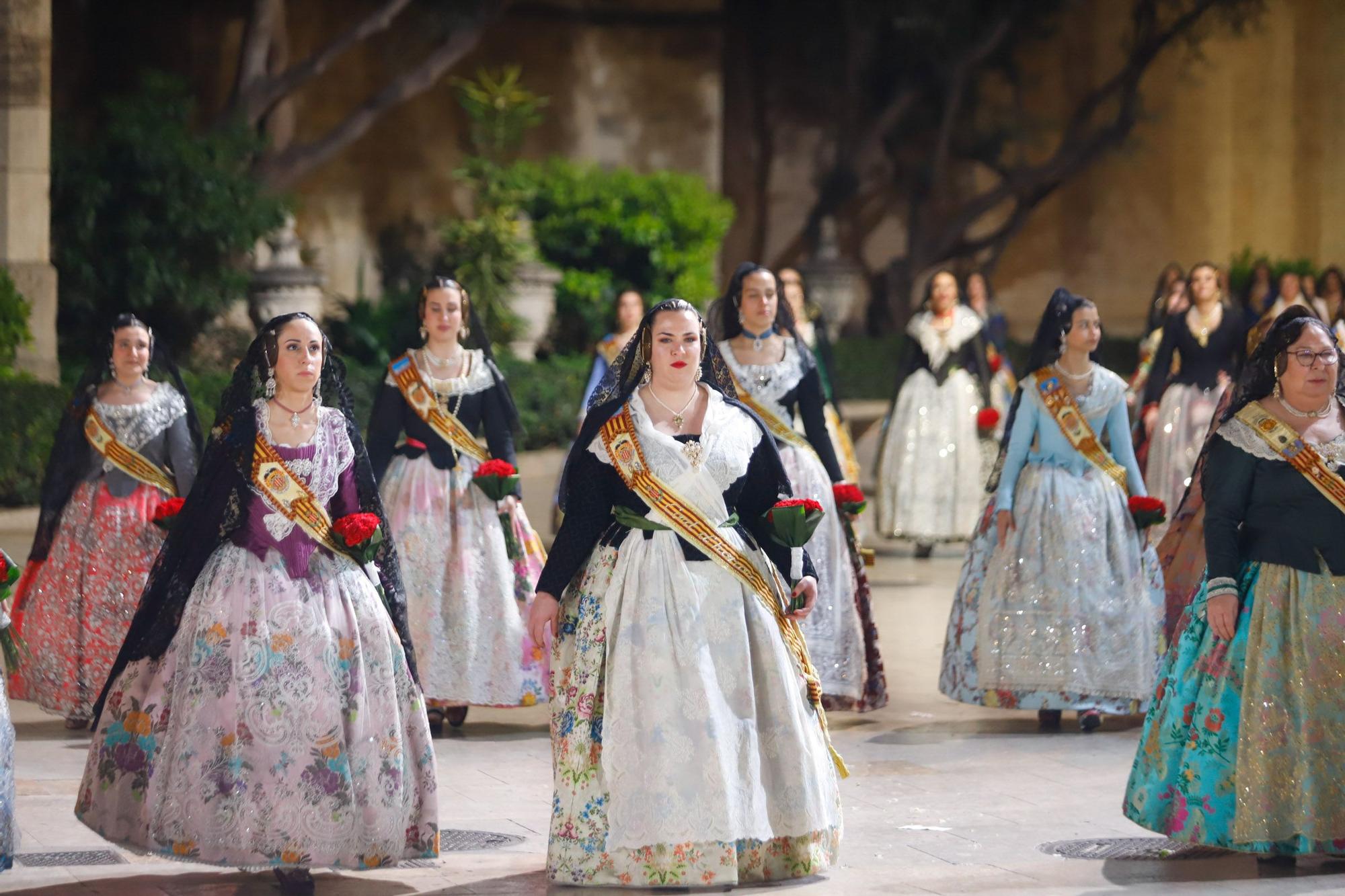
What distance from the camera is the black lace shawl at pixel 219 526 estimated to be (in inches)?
212

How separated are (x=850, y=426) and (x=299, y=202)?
568 centimetres

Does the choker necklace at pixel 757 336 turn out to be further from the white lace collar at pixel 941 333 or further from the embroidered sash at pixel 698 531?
the white lace collar at pixel 941 333

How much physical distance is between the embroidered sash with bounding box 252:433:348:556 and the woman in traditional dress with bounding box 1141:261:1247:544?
679 cm

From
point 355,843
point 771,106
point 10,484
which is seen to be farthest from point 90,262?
point 355,843

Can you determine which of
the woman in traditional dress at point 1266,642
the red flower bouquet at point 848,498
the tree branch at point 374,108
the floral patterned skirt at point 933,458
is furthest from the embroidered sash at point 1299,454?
the tree branch at point 374,108

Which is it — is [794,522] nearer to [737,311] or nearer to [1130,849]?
[1130,849]

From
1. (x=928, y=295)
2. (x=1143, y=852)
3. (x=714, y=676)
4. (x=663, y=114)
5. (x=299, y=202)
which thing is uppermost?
(x=663, y=114)

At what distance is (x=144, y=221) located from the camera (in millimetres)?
15906

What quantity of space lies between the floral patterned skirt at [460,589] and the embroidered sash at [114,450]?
92cm

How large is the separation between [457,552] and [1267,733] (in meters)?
3.37

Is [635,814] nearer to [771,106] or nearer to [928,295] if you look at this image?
[928,295]

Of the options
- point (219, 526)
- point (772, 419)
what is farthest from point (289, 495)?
point (772, 419)

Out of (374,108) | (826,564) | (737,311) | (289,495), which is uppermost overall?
(374,108)

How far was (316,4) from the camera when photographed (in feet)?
64.8
